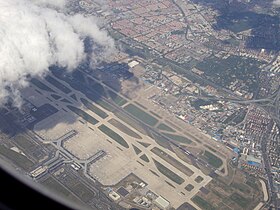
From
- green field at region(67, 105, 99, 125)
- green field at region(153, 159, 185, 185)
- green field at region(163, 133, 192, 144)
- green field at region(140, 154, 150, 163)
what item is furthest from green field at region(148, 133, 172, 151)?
green field at region(67, 105, 99, 125)

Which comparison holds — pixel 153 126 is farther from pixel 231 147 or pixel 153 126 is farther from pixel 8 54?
pixel 8 54

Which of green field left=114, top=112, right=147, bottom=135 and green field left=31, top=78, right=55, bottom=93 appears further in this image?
green field left=31, top=78, right=55, bottom=93

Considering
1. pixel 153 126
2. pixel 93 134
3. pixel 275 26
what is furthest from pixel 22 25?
pixel 275 26

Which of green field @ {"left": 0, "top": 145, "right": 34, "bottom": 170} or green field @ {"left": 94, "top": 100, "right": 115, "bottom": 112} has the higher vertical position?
green field @ {"left": 94, "top": 100, "right": 115, "bottom": 112}

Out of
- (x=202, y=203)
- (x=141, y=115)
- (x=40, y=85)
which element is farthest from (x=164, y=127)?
(x=40, y=85)

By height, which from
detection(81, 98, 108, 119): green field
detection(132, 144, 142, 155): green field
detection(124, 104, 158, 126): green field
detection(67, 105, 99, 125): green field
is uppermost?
detection(124, 104, 158, 126): green field

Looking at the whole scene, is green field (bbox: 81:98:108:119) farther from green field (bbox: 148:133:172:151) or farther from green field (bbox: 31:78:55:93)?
green field (bbox: 148:133:172:151)

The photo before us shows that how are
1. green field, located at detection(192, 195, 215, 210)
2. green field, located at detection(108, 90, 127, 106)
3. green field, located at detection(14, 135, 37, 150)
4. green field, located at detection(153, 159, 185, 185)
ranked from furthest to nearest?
green field, located at detection(108, 90, 127, 106), green field, located at detection(14, 135, 37, 150), green field, located at detection(153, 159, 185, 185), green field, located at detection(192, 195, 215, 210)

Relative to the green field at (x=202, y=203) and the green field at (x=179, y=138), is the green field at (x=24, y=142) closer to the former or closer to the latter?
the green field at (x=179, y=138)
